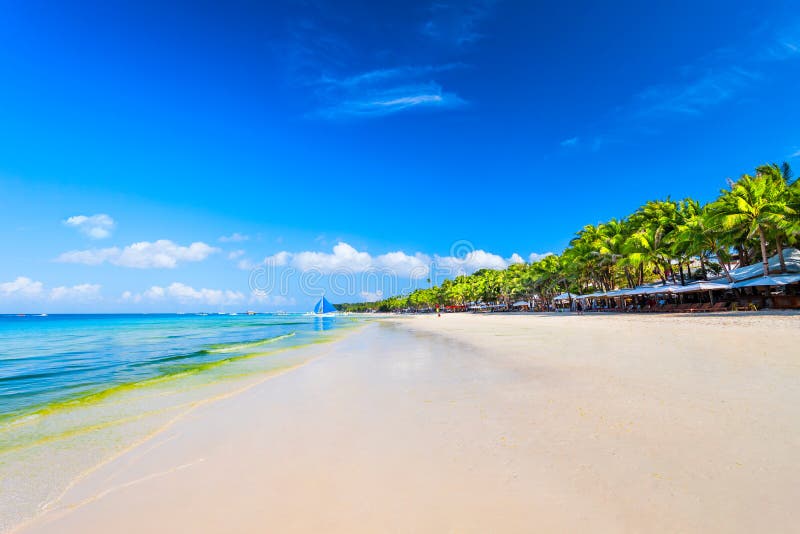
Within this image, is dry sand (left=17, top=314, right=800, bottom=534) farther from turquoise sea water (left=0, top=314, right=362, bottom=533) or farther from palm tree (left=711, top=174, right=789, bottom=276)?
palm tree (left=711, top=174, right=789, bottom=276)

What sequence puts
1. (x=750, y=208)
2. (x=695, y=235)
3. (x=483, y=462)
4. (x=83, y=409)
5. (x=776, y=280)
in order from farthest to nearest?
A: (x=695, y=235), (x=750, y=208), (x=776, y=280), (x=83, y=409), (x=483, y=462)

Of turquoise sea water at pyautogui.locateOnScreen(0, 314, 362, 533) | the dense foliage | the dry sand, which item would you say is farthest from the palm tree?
turquoise sea water at pyautogui.locateOnScreen(0, 314, 362, 533)

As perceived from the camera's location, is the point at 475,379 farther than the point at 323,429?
Yes

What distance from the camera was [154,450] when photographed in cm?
532

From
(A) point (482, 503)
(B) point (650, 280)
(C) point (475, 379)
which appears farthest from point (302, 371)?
(B) point (650, 280)

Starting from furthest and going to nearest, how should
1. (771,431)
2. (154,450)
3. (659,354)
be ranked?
1. (659,354)
2. (154,450)
3. (771,431)

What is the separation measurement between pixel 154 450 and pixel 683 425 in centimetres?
708

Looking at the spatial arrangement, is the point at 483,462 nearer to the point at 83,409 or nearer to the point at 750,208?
the point at 83,409

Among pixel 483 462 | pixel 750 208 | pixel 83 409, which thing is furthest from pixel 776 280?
pixel 83 409

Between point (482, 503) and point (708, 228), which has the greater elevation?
point (708, 228)

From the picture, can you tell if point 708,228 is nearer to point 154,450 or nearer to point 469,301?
point 154,450

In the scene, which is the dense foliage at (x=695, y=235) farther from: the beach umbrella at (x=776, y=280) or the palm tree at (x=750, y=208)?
the beach umbrella at (x=776, y=280)

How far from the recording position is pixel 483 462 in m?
4.07

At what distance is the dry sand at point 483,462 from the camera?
9.95 ft
